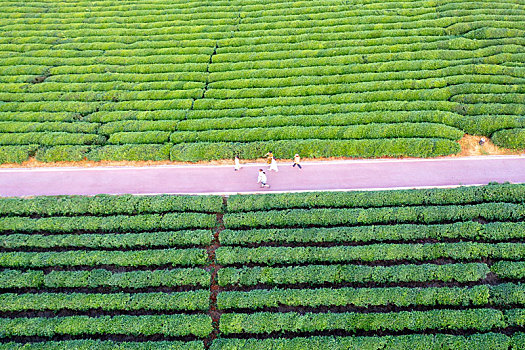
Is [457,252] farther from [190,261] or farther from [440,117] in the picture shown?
[190,261]

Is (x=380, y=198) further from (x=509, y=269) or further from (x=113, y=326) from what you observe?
(x=113, y=326)

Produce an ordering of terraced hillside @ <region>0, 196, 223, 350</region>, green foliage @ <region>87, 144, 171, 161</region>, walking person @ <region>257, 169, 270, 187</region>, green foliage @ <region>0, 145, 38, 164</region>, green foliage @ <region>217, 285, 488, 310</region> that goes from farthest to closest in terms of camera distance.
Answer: green foliage @ <region>0, 145, 38, 164</region> < green foliage @ <region>87, 144, 171, 161</region> < walking person @ <region>257, 169, 270, 187</region> < terraced hillside @ <region>0, 196, 223, 350</region> < green foliage @ <region>217, 285, 488, 310</region>

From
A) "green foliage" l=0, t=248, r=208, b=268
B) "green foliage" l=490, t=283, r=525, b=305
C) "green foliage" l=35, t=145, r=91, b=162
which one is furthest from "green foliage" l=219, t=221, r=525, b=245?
"green foliage" l=35, t=145, r=91, b=162

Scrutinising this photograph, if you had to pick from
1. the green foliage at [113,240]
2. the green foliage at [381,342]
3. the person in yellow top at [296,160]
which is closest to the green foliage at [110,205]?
the green foliage at [113,240]

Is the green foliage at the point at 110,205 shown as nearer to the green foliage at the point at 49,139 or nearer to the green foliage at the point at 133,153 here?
the green foliage at the point at 133,153

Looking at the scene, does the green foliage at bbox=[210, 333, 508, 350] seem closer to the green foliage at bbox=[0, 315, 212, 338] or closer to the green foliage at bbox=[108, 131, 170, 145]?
the green foliage at bbox=[0, 315, 212, 338]
